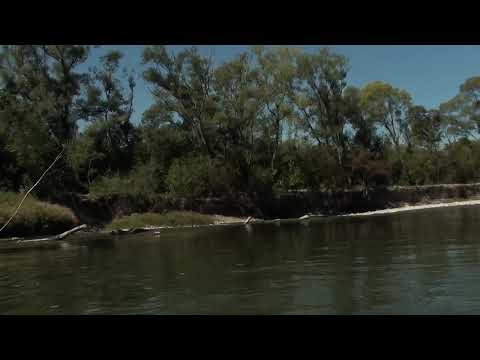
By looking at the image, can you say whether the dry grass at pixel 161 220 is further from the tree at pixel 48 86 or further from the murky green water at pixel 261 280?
the murky green water at pixel 261 280

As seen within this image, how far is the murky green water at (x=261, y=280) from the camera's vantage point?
9.07 meters

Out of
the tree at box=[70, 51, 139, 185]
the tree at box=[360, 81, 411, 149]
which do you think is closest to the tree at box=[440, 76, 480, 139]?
the tree at box=[360, 81, 411, 149]

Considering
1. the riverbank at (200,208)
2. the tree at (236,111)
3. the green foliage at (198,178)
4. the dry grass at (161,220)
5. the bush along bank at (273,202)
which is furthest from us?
the tree at (236,111)

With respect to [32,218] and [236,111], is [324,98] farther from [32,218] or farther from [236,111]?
[32,218]

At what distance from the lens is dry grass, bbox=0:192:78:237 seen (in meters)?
33.4

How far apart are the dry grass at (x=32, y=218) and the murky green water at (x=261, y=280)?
45.4ft

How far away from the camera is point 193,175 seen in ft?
169

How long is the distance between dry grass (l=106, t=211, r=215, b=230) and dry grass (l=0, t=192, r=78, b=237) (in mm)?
4136

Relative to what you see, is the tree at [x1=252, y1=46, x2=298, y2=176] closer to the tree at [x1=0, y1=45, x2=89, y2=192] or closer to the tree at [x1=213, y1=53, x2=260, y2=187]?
the tree at [x1=213, y1=53, x2=260, y2=187]

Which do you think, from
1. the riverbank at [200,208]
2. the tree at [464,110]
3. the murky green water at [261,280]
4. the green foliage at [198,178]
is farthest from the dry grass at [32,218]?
the tree at [464,110]

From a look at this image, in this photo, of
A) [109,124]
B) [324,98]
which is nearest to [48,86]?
[109,124]

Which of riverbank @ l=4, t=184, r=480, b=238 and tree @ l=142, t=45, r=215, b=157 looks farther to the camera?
tree @ l=142, t=45, r=215, b=157
